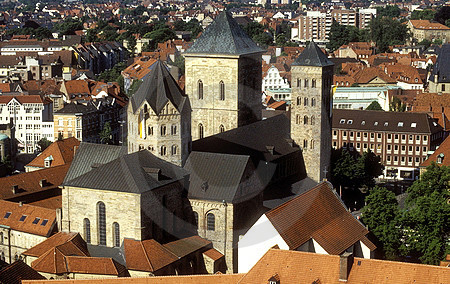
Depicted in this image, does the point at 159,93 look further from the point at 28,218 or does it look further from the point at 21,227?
the point at 21,227

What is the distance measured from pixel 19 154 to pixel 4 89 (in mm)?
27842

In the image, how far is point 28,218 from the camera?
59.6 metres

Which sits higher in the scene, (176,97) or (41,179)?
(176,97)

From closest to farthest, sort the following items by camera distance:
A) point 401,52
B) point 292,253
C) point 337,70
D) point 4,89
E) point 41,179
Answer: point 292,253 → point 41,179 → point 4,89 → point 337,70 → point 401,52

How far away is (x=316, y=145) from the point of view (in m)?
69.7

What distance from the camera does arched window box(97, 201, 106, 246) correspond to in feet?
177

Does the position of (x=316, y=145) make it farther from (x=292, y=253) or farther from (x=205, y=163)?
(x=292, y=253)

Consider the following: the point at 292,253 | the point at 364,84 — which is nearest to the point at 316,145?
the point at 292,253

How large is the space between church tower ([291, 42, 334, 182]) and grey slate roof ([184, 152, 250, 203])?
1452 cm

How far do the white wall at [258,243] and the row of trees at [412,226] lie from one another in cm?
1158

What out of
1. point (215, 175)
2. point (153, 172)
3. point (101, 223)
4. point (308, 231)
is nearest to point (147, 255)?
point (101, 223)

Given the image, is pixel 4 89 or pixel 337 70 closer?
pixel 4 89

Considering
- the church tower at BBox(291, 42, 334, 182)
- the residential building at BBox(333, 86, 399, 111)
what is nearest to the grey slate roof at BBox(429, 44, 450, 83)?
the residential building at BBox(333, 86, 399, 111)

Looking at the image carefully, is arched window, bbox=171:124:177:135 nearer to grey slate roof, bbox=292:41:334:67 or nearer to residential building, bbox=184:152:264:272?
residential building, bbox=184:152:264:272
